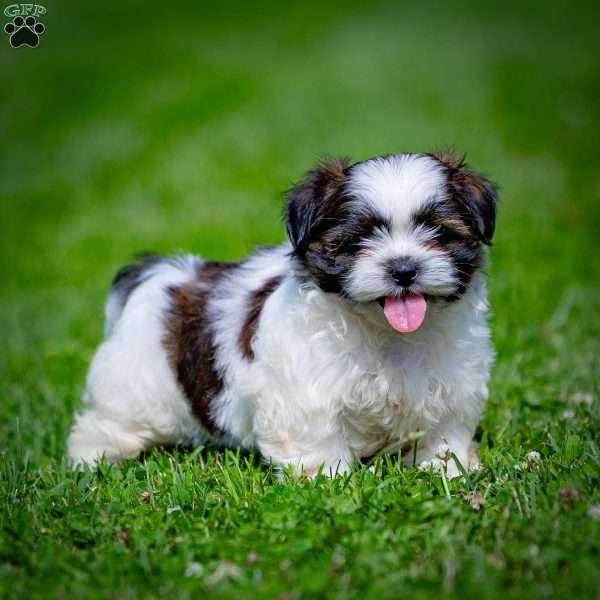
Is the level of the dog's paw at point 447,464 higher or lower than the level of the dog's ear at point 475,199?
lower

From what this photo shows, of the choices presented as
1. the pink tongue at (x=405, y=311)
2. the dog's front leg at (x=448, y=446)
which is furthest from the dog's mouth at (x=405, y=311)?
the dog's front leg at (x=448, y=446)

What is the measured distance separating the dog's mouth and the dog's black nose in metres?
0.09

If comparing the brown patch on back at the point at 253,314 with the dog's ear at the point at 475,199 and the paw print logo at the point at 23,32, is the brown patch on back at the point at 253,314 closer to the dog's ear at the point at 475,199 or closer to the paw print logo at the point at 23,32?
the dog's ear at the point at 475,199

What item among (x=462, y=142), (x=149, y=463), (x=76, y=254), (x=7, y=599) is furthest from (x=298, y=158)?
(x=7, y=599)

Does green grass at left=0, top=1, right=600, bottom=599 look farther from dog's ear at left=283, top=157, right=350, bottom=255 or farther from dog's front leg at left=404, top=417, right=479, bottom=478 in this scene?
dog's ear at left=283, top=157, right=350, bottom=255

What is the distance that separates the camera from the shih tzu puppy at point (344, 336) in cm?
356

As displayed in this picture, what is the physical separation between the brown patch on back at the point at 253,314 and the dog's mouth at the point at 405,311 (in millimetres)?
782

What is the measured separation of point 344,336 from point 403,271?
0.50m

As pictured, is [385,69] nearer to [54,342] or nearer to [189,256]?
[54,342]

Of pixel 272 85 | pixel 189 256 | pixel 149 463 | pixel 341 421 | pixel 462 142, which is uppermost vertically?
pixel 272 85

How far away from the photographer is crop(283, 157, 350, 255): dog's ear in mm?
3705

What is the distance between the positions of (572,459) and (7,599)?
2356mm

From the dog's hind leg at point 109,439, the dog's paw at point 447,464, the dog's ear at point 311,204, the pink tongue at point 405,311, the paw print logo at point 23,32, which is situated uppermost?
the paw print logo at point 23,32

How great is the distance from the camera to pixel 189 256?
16.5 feet
